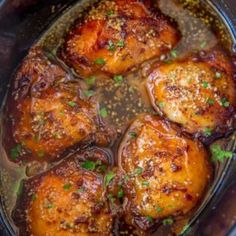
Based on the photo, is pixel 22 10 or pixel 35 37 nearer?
pixel 22 10

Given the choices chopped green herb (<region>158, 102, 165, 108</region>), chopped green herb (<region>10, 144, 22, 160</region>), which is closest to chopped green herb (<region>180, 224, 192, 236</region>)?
chopped green herb (<region>158, 102, 165, 108</region>)

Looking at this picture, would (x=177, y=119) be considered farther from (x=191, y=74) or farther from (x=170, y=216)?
(x=170, y=216)

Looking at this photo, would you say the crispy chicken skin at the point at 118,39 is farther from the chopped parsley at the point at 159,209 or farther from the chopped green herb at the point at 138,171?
the chopped parsley at the point at 159,209

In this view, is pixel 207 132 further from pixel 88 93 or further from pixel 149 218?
pixel 88 93

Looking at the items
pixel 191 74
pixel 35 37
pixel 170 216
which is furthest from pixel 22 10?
pixel 170 216

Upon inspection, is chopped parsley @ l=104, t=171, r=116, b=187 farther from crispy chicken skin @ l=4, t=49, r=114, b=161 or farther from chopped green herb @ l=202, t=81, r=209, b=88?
chopped green herb @ l=202, t=81, r=209, b=88

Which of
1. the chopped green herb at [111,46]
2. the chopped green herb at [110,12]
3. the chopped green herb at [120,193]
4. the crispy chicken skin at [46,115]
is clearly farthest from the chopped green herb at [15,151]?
the chopped green herb at [110,12]
